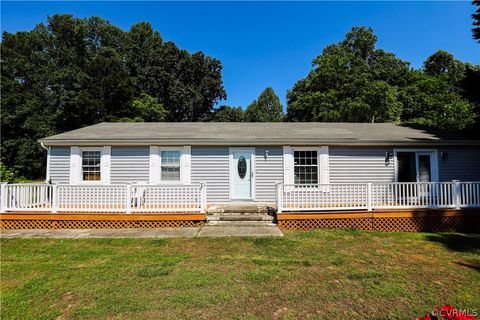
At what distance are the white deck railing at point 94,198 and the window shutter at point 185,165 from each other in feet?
4.07

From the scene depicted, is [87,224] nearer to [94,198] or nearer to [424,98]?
[94,198]

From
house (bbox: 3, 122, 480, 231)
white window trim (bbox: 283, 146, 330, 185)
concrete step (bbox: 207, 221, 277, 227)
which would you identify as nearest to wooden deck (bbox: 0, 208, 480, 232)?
concrete step (bbox: 207, 221, 277, 227)

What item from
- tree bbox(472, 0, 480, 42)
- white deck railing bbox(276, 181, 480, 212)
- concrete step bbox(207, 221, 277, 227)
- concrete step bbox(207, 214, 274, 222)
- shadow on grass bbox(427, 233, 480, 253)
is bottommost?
shadow on grass bbox(427, 233, 480, 253)

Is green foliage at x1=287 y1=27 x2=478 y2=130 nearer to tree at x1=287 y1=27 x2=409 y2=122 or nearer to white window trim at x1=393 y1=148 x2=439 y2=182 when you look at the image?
tree at x1=287 y1=27 x2=409 y2=122

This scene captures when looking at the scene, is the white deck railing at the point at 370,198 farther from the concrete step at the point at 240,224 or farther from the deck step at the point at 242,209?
the deck step at the point at 242,209

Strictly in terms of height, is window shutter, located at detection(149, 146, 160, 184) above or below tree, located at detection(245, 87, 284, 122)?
below

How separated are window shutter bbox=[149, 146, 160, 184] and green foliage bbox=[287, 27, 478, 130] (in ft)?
64.9

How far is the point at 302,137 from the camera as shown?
9820mm

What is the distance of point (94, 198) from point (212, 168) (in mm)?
3992

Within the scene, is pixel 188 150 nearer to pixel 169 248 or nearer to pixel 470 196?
pixel 169 248

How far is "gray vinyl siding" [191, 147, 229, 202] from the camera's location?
32.7ft

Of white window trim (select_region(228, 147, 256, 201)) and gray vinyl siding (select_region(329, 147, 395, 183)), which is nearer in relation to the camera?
white window trim (select_region(228, 147, 256, 201))

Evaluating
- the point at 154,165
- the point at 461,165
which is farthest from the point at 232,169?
the point at 461,165

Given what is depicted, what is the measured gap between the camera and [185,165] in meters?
9.82
